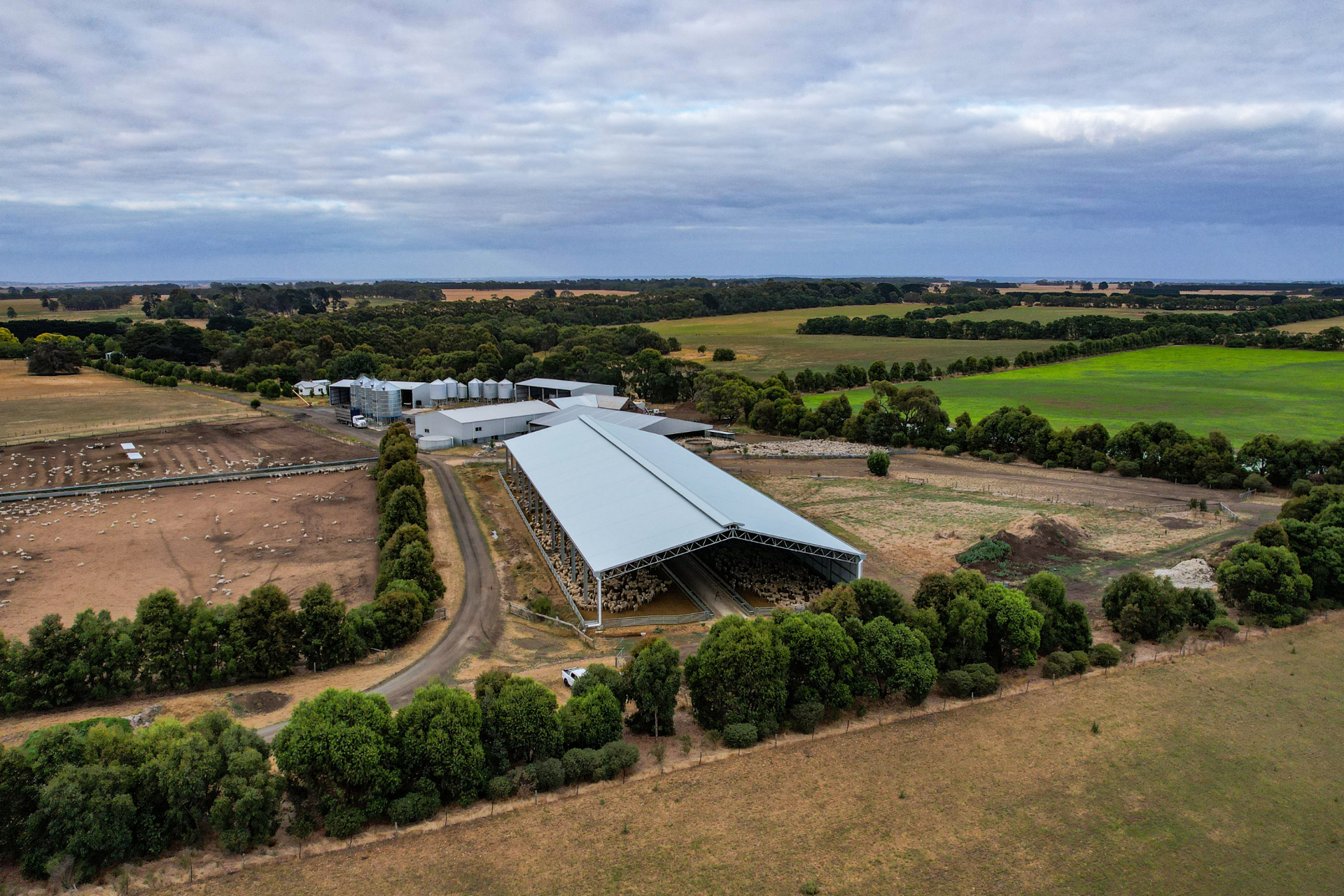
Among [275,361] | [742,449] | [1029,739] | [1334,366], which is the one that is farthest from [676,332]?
[1029,739]

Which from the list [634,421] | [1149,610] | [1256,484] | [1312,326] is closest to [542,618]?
[1149,610]

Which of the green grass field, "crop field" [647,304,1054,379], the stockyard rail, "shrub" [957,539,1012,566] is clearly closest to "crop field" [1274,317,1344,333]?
the green grass field

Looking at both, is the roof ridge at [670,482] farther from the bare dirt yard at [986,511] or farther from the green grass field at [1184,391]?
the green grass field at [1184,391]

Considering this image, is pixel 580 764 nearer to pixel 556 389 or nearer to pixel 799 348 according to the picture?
pixel 556 389

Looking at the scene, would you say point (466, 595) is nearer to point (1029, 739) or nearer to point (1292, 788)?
point (1029, 739)

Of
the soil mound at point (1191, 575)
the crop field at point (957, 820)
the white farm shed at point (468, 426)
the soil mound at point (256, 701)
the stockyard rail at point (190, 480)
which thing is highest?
the white farm shed at point (468, 426)

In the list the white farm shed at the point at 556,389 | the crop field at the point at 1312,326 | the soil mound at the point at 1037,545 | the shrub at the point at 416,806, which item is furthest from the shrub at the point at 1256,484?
the crop field at the point at 1312,326

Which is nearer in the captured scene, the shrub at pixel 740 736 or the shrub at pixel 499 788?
the shrub at pixel 499 788
